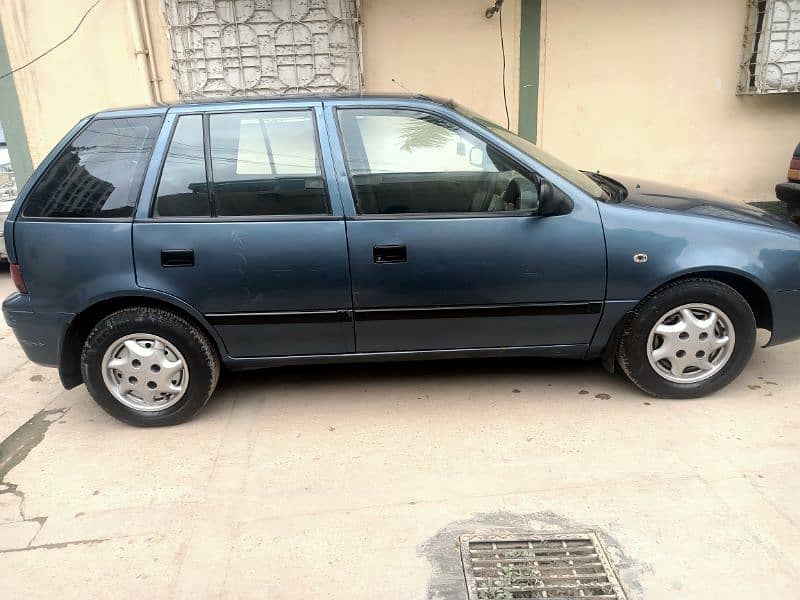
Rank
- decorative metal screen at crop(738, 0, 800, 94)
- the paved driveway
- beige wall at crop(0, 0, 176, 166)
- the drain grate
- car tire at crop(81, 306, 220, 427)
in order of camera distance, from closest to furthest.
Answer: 1. the drain grate
2. the paved driveway
3. car tire at crop(81, 306, 220, 427)
4. decorative metal screen at crop(738, 0, 800, 94)
5. beige wall at crop(0, 0, 176, 166)

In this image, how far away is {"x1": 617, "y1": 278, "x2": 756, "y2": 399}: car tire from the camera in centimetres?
320

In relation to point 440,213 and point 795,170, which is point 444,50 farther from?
point 440,213

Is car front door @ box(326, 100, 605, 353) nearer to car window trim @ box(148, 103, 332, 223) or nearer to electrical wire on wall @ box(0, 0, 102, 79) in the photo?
car window trim @ box(148, 103, 332, 223)

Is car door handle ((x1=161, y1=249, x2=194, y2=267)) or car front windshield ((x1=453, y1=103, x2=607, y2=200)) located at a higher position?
car front windshield ((x1=453, y1=103, x2=607, y2=200))

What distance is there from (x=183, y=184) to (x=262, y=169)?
0.41m

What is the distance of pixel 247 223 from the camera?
10.1 ft

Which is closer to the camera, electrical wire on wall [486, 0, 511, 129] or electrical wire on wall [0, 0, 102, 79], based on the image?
electrical wire on wall [486, 0, 511, 129]

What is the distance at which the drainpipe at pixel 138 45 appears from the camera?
21.5 ft

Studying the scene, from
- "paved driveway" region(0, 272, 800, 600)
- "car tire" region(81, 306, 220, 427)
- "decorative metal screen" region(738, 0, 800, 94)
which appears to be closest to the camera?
"paved driveway" region(0, 272, 800, 600)

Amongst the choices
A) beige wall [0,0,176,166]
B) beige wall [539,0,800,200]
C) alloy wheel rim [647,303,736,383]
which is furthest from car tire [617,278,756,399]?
beige wall [0,0,176,166]

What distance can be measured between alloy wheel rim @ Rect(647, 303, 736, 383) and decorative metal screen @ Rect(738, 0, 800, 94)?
4.76m

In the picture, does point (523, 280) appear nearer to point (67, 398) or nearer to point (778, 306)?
point (778, 306)

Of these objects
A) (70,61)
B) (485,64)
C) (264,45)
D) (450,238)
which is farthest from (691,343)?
(70,61)

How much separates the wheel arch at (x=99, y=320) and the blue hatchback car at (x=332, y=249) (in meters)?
0.01
